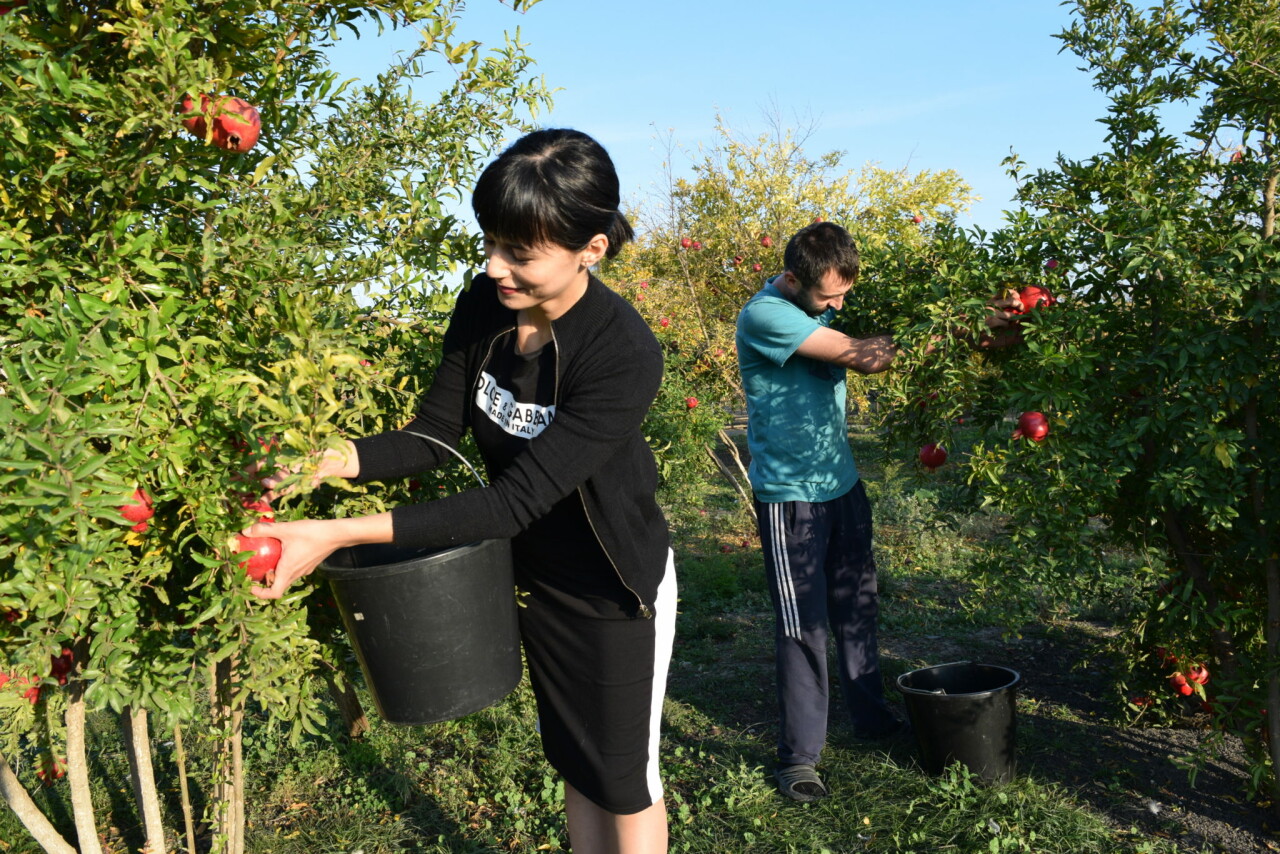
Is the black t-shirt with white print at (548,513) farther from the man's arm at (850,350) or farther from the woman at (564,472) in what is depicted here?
the man's arm at (850,350)

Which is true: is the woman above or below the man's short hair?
below

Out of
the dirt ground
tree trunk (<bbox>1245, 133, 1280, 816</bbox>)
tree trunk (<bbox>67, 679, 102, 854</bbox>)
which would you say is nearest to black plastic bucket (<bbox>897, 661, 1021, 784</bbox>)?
the dirt ground

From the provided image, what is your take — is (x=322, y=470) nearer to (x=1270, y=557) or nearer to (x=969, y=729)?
(x=969, y=729)

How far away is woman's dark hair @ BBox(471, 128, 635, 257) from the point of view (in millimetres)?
1596

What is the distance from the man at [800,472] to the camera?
2938 mm

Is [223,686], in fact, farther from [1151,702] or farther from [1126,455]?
[1151,702]

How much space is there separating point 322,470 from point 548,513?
1.56 feet

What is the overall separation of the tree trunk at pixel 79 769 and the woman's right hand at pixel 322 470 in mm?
715

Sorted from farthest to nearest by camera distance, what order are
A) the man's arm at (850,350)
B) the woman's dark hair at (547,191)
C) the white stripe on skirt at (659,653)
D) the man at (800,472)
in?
the man at (800,472) < the man's arm at (850,350) < the white stripe on skirt at (659,653) < the woman's dark hair at (547,191)

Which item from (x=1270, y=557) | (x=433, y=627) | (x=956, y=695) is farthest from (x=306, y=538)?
(x=1270, y=557)

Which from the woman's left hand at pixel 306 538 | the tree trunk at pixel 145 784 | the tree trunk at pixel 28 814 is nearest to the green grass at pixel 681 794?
the tree trunk at pixel 145 784

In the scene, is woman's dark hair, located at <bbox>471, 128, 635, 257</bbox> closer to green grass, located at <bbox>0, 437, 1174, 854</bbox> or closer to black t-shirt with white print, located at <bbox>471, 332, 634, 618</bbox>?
black t-shirt with white print, located at <bbox>471, 332, 634, 618</bbox>

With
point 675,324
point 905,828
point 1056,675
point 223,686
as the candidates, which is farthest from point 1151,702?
point 675,324

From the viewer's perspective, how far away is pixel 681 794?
9.90ft
